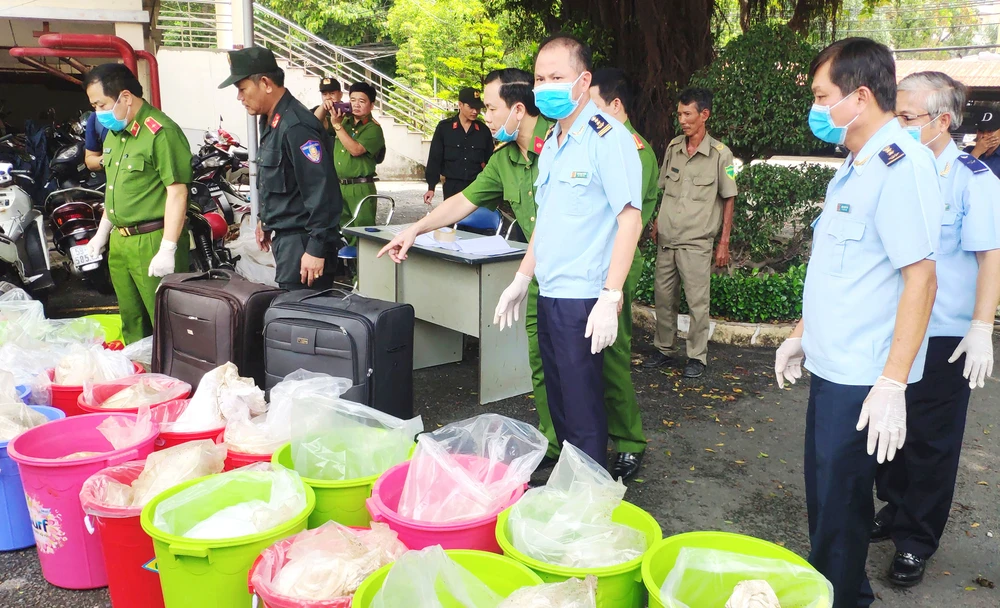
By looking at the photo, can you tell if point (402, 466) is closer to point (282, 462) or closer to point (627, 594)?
point (282, 462)

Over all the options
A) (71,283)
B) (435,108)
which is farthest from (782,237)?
(435,108)

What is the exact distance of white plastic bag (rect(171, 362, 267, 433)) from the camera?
7.97 ft

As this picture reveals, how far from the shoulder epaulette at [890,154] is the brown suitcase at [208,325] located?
2.45 meters

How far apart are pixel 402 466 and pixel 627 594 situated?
0.68 metres

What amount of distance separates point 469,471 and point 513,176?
1769 mm

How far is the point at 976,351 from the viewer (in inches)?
94.7

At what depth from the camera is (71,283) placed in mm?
6633

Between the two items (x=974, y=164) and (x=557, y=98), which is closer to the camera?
(x=974, y=164)

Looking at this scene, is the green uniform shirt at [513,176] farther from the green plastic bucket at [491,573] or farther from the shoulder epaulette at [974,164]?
the green plastic bucket at [491,573]

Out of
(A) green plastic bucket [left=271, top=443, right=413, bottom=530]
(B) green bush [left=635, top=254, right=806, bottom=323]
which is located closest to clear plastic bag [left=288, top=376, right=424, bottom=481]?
(A) green plastic bucket [left=271, top=443, right=413, bottom=530]

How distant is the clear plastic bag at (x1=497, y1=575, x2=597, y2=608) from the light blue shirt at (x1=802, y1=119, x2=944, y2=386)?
0.93m

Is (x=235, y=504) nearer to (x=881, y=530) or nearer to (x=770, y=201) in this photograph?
(x=881, y=530)

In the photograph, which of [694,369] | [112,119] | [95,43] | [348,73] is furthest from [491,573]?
[348,73]

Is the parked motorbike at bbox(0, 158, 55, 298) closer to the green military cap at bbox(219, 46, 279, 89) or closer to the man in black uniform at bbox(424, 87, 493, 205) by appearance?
the green military cap at bbox(219, 46, 279, 89)
